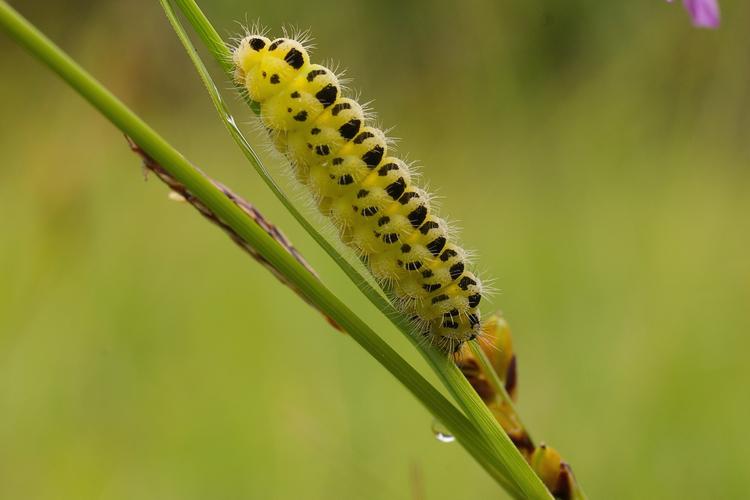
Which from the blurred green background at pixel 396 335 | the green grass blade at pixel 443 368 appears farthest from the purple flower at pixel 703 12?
the blurred green background at pixel 396 335

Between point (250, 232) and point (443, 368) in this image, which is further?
point (443, 368)

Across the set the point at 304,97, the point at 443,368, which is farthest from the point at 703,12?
the point at 304,97

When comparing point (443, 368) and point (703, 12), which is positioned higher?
point (703, 12)

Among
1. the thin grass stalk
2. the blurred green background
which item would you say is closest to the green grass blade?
the thin grass stalk

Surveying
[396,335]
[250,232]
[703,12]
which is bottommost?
[250,232]

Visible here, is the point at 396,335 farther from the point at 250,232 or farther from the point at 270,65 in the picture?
the point at 250,232
